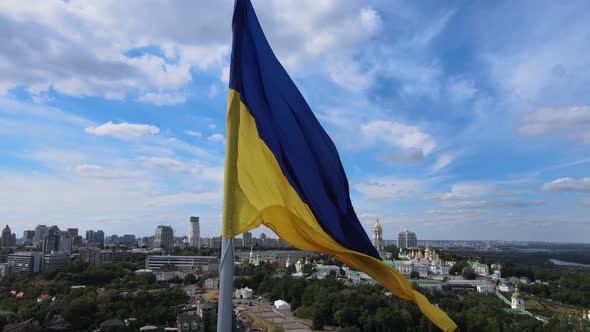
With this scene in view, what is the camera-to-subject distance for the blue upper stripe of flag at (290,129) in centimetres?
352

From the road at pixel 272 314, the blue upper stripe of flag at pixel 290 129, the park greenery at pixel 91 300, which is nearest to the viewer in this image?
the blue upper stripe of flag at pixel 290 129

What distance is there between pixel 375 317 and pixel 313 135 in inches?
1048

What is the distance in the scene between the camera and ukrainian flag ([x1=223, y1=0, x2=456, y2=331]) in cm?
334

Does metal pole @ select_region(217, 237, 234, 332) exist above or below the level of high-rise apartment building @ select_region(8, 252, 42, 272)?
above

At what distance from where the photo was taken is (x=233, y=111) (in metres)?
3.42

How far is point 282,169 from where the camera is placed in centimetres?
353

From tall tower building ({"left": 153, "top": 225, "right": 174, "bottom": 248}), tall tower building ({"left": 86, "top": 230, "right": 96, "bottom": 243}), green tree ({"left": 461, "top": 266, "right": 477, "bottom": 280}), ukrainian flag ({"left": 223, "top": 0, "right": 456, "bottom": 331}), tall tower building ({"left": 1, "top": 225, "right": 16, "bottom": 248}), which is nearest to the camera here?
ukrainian flag ({"left": 223, "top": 0, "right": 456, "bottom": 331})

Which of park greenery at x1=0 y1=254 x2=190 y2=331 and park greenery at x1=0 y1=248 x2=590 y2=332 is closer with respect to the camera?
park greenery at x1=0 y1=248 x2=590 y2=332

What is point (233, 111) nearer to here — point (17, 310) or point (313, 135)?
point (313, 135)

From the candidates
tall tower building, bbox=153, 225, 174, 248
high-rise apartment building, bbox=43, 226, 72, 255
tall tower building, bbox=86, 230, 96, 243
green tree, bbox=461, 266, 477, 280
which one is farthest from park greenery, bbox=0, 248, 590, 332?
tall tower building, bbox=86, 230, 96, 243

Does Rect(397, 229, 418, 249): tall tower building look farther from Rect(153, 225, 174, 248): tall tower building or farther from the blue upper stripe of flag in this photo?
the blue upper stripe of flag

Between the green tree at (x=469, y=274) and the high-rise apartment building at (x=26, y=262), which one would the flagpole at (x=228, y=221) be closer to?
the green tree at (x=469, y=274)

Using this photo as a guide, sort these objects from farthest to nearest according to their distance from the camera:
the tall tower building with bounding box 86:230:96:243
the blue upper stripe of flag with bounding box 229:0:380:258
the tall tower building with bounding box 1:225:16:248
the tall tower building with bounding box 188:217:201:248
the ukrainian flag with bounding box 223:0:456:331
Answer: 1. the tall tower building with bounding box 86:230:96:243
2. the tall tower building with bounding box 188:217:201:248
3. the tall tower building with bounding box 1:225:16:248
4. the blue upper stripe of flag with bounding box 229:0:380:258
5. the ukrainian flag with bounding box 223:0:456:331

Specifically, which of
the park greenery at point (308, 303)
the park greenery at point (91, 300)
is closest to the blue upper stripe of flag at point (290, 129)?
the park greenery at point (308, 303)
